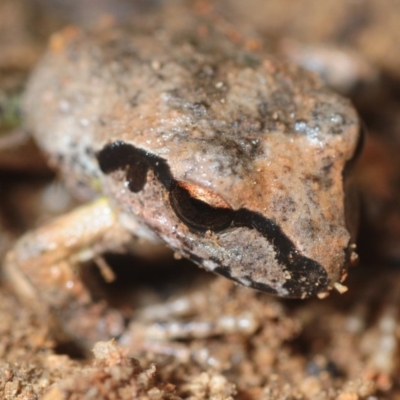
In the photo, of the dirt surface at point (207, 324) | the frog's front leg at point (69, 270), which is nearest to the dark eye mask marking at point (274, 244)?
the dirt surface at point (207, 324)

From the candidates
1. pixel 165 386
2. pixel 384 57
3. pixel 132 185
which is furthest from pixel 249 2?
pixel 165 386

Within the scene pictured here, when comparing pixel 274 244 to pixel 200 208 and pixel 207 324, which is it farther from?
pixel 207 324

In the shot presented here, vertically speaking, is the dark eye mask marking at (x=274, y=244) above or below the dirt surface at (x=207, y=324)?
above

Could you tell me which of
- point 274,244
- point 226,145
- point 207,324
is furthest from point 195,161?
point 207,324

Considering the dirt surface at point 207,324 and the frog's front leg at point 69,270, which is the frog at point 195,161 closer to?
the frog's front leg at point 69,270

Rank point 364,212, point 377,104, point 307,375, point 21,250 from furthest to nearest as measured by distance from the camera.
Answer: point 377,104 → point 364,212 → point 21,250 → point 307,375

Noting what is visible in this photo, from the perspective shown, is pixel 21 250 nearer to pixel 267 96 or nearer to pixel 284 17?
pixel 267 96

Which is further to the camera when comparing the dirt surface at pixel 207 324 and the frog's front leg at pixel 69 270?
the frog's front leg at pixel 69 270
